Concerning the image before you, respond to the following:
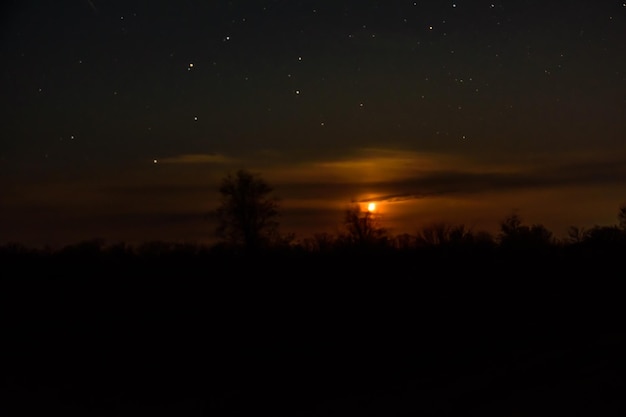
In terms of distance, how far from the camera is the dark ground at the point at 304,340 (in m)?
14.9

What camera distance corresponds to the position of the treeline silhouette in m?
15.0

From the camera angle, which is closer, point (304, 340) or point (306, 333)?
point (304, 340)

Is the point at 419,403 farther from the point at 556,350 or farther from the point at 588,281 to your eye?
the point at 588,281

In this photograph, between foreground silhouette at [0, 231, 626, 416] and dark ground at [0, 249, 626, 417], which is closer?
dark ground at [0, 249, 626, 417]

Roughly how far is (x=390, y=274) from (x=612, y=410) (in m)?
13.3

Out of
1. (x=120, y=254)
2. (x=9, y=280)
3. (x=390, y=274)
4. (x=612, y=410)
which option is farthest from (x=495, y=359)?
(x=120, y=254)

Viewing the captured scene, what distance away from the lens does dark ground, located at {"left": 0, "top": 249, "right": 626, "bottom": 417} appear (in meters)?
14.9

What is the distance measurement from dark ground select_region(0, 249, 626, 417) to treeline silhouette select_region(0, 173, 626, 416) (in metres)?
0.05

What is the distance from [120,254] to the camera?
27.1 m

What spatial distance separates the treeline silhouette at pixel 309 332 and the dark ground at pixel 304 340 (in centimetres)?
5

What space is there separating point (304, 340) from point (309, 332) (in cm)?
59

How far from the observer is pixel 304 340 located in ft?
65.9

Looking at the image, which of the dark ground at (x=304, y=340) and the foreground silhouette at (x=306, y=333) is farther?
the foreground silhouette at (x=306, y=333)

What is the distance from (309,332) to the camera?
2066 cm
